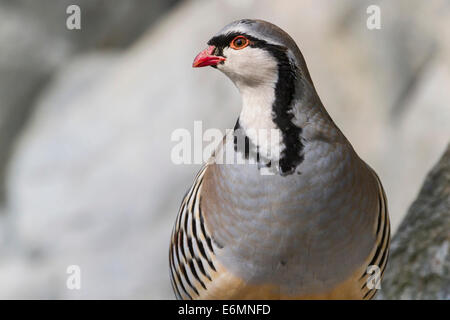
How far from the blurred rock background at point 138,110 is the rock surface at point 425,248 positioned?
4.76 ft

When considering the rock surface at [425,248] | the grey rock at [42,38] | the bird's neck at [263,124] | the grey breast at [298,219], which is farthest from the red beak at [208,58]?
the grey rock at [42,38]

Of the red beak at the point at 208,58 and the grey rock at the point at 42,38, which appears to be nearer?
the red beak at the point at 208,58

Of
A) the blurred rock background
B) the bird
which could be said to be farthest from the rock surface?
the blurred rock background

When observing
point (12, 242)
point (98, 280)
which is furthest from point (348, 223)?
point (12, 242)

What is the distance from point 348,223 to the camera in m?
2.32

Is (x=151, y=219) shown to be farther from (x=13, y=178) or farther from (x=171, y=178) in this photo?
(x=13, y=178)

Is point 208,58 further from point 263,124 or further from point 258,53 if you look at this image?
point 263,124

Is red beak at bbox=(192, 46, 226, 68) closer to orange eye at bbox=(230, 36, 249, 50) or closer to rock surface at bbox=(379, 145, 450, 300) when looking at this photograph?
orange eye at bbox=(230, 36, 249, 50)

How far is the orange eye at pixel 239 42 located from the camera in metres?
2.26

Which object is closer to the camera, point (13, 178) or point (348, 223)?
point (348, 223)

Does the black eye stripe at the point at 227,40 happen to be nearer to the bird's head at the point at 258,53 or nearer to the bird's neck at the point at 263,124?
the bird's head at the point at 258,53

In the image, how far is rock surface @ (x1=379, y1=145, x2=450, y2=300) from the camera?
11.0ft

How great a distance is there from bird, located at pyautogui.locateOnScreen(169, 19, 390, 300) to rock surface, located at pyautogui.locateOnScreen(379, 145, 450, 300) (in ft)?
3.36

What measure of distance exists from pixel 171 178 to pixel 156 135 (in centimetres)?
48
